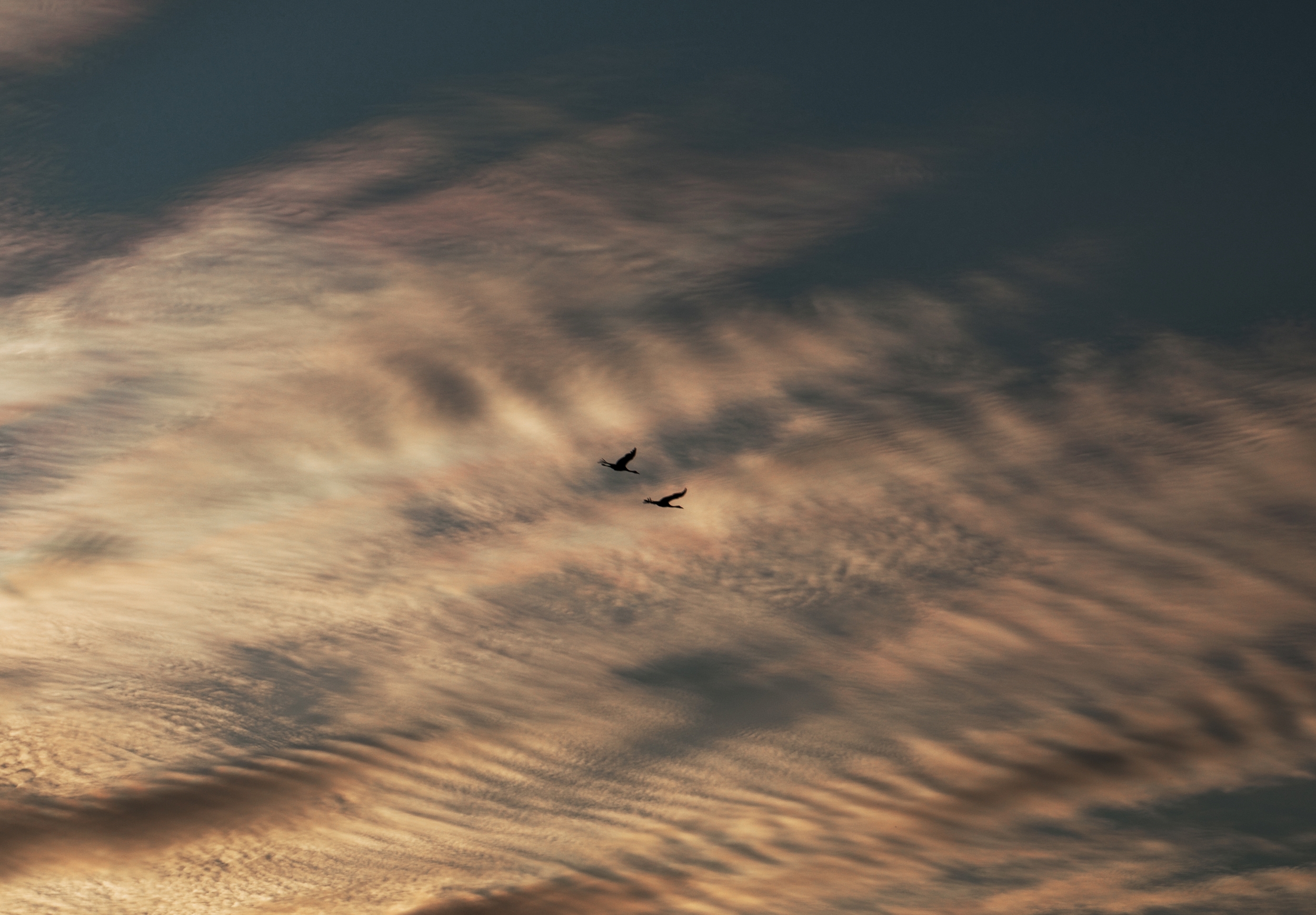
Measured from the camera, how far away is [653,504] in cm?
5703
